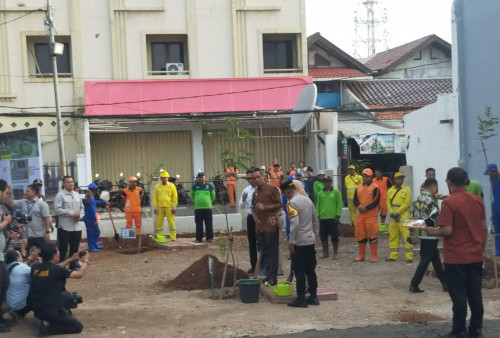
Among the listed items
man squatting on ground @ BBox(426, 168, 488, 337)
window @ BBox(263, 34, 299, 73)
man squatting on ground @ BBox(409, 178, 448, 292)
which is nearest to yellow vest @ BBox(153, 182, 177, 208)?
man squatting on ground @ BBox(409, 178, 448, 292)

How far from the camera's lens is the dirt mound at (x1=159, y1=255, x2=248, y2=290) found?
11.9m

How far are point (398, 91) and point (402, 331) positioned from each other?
26722mm

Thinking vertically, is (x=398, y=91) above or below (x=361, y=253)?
above

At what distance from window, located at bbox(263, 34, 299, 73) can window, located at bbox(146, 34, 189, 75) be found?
3481mm

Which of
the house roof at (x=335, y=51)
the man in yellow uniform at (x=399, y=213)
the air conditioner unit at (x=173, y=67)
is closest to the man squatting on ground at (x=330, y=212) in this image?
the man in yellow uniform at (x=399, y=213)

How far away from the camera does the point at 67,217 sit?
1377cm

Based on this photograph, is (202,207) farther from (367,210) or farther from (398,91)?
(398,91)

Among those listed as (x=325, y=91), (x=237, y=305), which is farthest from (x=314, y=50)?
(x=237, y=305)

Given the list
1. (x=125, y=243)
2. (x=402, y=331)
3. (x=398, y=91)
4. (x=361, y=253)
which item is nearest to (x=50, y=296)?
(x=402, y=331)

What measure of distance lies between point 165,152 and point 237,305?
66.9ft

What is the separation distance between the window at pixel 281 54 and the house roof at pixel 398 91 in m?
4.00

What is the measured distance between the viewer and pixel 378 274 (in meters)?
13.0

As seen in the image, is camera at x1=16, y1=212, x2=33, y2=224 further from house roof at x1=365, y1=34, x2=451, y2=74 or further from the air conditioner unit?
house roof at x1=365, y1=34, x2=451, y2=74

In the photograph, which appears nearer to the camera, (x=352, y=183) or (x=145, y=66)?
(x=352, y=183)
